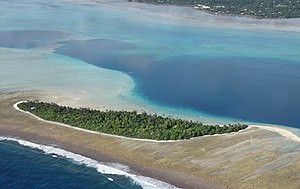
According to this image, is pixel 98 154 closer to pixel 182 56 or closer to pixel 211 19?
pixel 182 56

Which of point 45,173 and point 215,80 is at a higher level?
point 215,80

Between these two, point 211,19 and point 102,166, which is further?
point 211,19

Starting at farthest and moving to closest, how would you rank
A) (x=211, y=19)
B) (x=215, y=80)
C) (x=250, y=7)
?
(x=250, y=7) < (x=211, y=19) < (x=215, y=80)

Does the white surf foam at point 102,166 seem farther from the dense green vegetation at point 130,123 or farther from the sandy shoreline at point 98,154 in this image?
the dense green vegetation at point 130,123

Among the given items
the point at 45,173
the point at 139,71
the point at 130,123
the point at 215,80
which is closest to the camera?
the point at 45,173

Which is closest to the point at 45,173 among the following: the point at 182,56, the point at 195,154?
the point at 195,154

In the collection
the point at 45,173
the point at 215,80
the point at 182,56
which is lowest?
the point at 45,173

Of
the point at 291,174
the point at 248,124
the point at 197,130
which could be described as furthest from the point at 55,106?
the point at 291,174

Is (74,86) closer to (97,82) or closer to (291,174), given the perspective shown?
(97,82)
